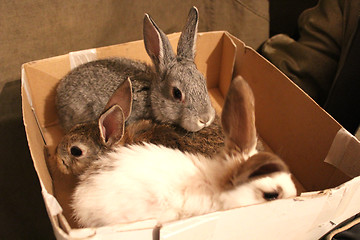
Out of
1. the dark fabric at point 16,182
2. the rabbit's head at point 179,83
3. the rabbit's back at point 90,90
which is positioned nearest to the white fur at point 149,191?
the rabbit's head at point 179,83

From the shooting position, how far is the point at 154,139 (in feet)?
3.28

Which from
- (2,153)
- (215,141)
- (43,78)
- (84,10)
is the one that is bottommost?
(2,153)

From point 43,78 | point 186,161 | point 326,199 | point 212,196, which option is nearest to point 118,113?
point 186,161

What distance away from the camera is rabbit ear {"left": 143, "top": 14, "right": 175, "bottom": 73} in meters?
1.07

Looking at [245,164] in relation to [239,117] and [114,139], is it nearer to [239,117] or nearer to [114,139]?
[239,117]

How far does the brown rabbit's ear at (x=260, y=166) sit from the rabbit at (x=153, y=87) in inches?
14.9

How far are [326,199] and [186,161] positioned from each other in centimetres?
34

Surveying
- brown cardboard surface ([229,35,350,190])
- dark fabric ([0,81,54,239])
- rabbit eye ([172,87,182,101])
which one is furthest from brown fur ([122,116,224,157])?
dark fabric ([0,81,54,239])

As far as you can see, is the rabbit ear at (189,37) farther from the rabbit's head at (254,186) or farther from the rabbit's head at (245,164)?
the rabbit's head at (254,186)

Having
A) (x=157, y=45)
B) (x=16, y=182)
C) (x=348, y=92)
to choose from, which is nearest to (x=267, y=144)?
(x=348, y=92)

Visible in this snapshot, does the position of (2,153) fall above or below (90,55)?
below

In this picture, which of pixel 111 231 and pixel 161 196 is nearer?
pixel 111 231

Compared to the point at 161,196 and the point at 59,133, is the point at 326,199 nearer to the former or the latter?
the point at 161,196

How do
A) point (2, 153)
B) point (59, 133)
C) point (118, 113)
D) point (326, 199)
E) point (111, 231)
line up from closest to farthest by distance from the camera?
point (111, 231)
point (326, 199)
point (118, 113)
point (2, 153)
point (59, 133)
